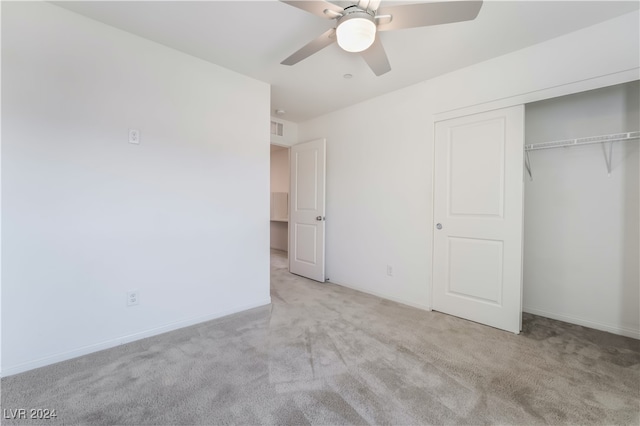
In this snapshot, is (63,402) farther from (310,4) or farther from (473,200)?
(473,200)

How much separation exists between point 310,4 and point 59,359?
9.26ft

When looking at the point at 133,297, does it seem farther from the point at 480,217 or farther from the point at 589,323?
the point at 589,323

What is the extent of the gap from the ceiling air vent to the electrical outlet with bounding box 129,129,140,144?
2111 mm

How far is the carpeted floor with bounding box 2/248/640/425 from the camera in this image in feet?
4.89

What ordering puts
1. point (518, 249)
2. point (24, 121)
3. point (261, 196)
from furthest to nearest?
Answer: 1. point (261, 196)
2. point (518, 249)
3. point (24, 121)

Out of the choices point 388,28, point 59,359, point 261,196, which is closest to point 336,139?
point 261,196

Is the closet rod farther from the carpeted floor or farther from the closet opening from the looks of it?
the closet opening

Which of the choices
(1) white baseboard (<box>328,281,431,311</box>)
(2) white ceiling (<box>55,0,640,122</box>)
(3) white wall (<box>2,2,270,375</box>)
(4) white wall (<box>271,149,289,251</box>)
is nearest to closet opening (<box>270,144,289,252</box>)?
(4) white wall (<box>271,149,289,251</box>)

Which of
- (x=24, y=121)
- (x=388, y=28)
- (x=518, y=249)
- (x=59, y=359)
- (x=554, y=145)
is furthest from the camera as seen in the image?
(x=554, y=145)

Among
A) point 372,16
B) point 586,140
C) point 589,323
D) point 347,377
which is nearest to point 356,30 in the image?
point 372,16

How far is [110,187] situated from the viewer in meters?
2.14

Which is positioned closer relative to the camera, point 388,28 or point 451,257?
point 388,28

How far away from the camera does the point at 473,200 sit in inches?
105

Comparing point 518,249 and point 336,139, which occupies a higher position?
point 336,139
